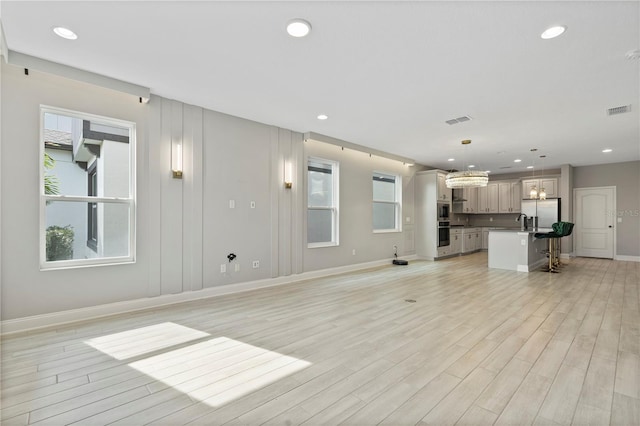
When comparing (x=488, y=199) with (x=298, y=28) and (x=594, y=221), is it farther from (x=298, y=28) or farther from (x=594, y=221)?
(x=298, y=28)

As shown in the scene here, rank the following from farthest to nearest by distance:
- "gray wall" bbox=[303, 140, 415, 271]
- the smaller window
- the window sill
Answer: the smaller window, "gray wall" bbox=[303, 140, 415, 271], the window sill

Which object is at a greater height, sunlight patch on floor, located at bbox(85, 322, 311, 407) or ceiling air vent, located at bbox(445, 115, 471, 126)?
ceiling air vent, located at bbox(445, 115, 471, 126)

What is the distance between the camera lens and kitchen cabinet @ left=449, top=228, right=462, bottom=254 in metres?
9.30

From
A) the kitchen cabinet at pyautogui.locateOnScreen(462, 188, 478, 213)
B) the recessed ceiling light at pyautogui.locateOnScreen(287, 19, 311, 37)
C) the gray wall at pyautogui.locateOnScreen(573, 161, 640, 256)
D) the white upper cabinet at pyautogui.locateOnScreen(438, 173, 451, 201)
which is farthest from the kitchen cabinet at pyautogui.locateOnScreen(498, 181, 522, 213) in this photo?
the recessed ceiling light at pyautogui.locateOnScreen(287, 19, 311, 37)

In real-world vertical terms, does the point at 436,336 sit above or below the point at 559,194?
below

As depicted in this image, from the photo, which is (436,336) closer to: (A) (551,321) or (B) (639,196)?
(A) (551,321)

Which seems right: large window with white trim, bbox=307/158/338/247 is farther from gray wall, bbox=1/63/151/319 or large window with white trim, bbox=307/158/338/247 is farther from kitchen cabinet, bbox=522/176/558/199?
kitchen cabinet, bbox=522/176/558/199

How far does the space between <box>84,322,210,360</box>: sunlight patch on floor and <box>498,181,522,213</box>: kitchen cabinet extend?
10672 millimetres

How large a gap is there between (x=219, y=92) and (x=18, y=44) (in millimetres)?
1906

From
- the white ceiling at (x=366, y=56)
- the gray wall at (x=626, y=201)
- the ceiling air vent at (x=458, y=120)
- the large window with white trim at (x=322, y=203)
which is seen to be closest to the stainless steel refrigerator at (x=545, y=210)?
the gray wall at (x=626, y=201)

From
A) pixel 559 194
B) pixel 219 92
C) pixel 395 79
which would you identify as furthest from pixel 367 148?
pixel 559 194

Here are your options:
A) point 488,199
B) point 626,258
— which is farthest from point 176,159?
point 626,258

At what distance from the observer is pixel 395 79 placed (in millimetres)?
3557

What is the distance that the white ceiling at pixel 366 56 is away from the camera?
7.84ft
